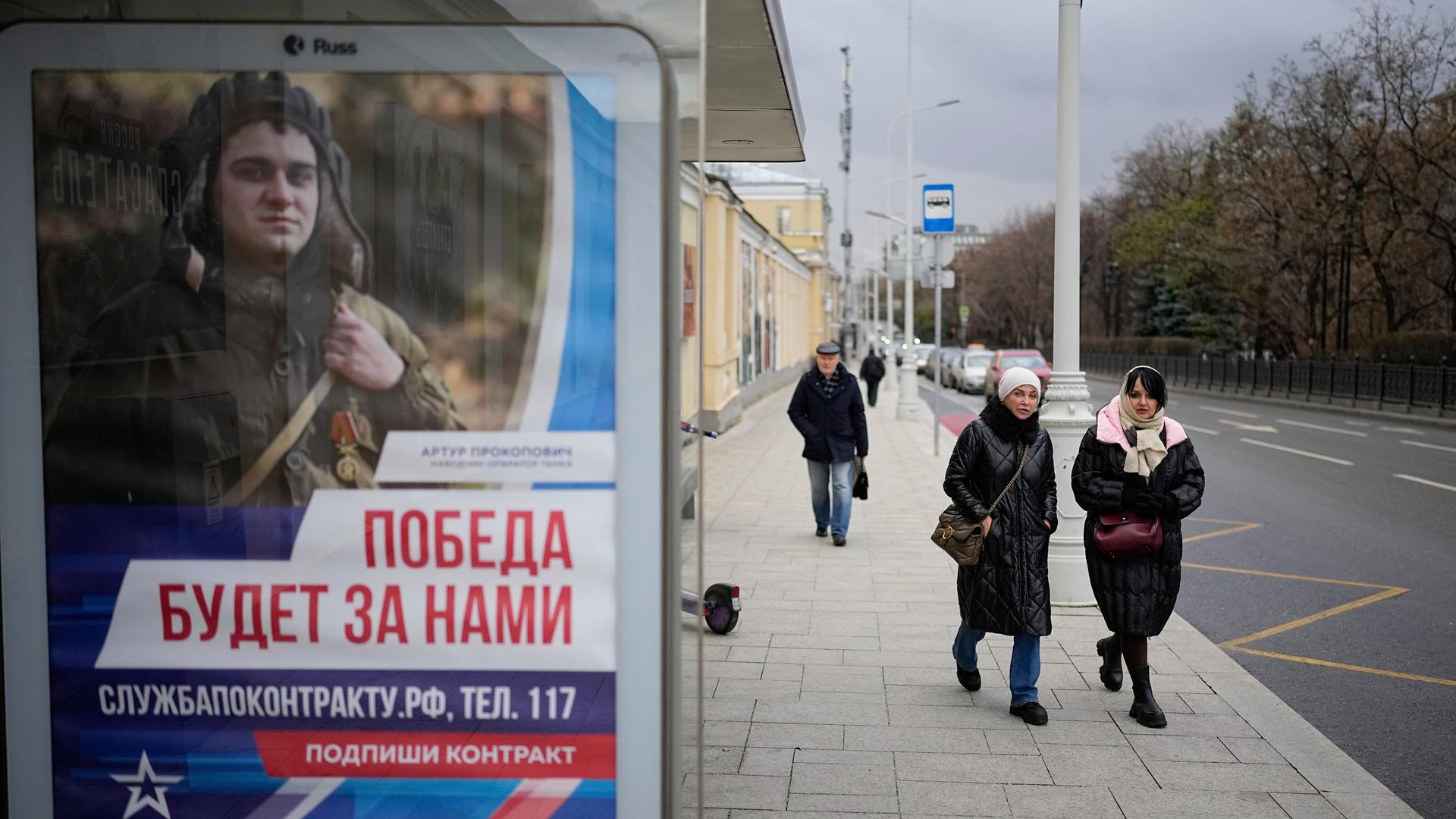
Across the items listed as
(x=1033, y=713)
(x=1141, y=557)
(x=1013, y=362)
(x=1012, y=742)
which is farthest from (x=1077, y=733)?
(x=1013, y=362)

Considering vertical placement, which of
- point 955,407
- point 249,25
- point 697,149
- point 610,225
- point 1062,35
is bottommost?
point 955,407

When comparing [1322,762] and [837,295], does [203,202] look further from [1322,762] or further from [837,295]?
[837,295]

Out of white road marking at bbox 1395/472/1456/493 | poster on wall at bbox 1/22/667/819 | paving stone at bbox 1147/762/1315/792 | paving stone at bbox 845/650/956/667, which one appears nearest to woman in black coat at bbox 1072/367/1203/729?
paving stone at bbox 1147/762/1315/792

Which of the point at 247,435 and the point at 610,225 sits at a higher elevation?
the point at 610,225

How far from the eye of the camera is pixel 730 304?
25.3 m

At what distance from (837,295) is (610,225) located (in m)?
101

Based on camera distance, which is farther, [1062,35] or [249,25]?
[1062,35]

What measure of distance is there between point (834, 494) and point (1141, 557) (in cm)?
516

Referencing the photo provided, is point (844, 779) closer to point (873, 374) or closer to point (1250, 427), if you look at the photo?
point (1250, 427)

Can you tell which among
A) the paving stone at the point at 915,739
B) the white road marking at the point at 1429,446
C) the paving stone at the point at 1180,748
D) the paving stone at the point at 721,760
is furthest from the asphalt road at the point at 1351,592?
the paving stone at the point at 721,760

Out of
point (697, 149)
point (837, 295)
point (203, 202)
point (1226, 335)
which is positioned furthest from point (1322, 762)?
point (837, 295)

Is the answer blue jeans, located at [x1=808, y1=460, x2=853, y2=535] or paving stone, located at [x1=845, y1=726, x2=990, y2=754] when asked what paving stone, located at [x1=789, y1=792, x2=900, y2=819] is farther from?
blue jeans, located at [x1=808, y1=460, x2=853, y2=535]

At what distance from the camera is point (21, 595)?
117 inches

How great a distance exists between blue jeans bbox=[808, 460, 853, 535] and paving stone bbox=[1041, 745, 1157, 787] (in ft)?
17.2
